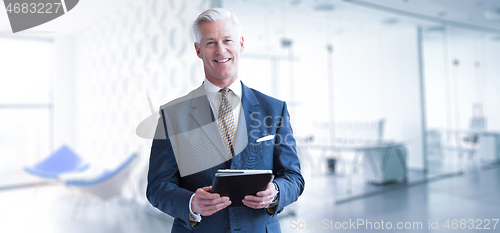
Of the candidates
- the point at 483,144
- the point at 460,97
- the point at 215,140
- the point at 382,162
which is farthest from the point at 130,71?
the point at 483,144

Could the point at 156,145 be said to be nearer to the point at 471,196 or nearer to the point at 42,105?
the point at 471,196

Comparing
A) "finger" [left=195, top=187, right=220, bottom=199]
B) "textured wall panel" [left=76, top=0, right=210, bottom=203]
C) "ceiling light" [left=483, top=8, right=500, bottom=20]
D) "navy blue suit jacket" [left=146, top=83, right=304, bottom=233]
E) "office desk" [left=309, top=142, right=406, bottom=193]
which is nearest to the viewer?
"finger" [left=195, top=187, right=220, bottom=199]

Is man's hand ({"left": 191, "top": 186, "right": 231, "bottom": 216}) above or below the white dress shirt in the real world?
below

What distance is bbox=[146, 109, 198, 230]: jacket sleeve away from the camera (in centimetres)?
114

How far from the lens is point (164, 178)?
121 cm

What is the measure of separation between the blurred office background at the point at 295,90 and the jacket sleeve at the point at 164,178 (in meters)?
2.23

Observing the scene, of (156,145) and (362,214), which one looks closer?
(156,145)

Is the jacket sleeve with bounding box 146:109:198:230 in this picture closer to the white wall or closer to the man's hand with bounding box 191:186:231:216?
the man's hand with bounding box 191:186:231:216

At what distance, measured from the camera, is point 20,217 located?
13.8ft

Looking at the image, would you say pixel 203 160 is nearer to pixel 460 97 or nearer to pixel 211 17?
pixel 211 17

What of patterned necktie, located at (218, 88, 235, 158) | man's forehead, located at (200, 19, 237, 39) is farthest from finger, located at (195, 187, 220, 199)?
man's forehead, located at (200, 19, 237, 39)

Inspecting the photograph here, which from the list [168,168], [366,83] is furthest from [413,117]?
[168,168]

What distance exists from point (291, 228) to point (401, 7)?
386cm

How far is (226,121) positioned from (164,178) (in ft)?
0.97
